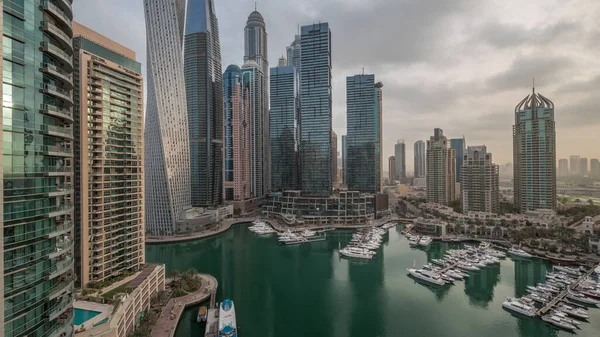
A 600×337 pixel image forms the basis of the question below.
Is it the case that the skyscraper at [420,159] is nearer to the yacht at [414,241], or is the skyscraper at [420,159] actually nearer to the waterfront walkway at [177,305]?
the yacht at [414,241]

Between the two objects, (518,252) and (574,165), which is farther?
(574,165)

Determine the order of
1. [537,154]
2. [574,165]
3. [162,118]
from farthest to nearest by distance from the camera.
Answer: [574,165] → [537,154] → [162,118]

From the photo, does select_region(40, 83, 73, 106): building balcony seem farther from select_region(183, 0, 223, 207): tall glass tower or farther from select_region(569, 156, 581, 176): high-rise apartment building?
select_region(569, 156, 581, 176): high-rise apartment building

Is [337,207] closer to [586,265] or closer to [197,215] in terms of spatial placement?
[197,215]

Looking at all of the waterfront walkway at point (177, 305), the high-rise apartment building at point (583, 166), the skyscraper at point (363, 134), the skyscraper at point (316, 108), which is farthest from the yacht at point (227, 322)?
the high-rise apartment building at point (583, 166)

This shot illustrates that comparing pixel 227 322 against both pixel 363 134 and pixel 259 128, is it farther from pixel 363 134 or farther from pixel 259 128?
pixel 259 128

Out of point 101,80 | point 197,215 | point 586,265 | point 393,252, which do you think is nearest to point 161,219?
point 197,215

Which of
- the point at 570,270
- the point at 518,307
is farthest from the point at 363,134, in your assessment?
the point at 518,307
